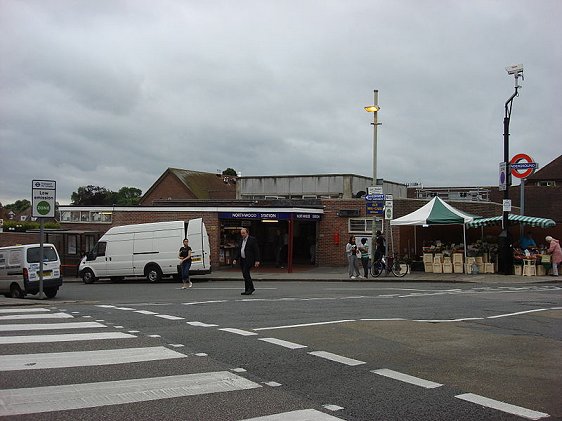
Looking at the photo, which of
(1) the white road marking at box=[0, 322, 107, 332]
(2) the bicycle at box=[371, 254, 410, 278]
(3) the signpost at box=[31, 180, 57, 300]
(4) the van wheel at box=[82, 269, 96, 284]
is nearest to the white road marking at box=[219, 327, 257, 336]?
(1) the white road marking at box=[0, 322, 107, 332]

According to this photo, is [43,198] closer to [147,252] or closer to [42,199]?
[42,199]

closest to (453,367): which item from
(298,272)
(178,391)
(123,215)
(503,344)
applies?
(503,344)

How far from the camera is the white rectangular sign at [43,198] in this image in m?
15.5

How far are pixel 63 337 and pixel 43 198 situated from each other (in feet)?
26.7

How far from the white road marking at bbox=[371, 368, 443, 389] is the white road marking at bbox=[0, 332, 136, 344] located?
3.94 m

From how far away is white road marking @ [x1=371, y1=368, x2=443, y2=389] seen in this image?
597cm

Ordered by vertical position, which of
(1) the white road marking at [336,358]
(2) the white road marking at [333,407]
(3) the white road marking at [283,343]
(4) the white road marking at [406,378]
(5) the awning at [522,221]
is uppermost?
(5) the awning at [522,221]

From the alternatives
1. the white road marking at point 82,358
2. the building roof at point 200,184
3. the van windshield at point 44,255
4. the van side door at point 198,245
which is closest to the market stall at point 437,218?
the van side door at point 198,245

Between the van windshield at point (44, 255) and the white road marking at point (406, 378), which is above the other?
the van windshield at point (44, 255)

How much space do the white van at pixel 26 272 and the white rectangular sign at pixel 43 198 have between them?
2.70 m

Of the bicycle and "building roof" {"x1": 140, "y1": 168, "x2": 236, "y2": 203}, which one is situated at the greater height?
"building roof" {"x1": 140, "y1": 168, "x2": 236, "y2": 203}

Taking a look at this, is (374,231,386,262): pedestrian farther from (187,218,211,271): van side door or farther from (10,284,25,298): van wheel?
(10,284,25,298): van wheel

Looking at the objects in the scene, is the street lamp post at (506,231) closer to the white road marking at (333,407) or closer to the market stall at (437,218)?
the market stall at (437,218)

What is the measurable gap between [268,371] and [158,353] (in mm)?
1663
